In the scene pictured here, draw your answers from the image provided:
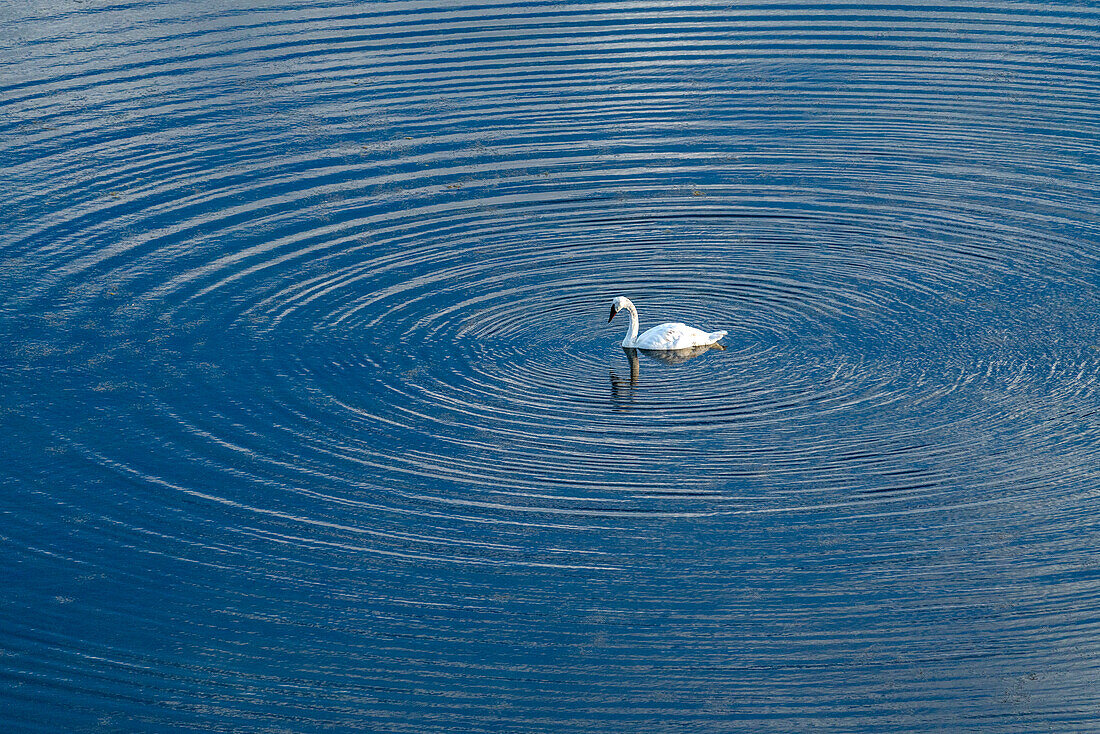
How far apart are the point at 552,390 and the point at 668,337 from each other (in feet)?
6.78

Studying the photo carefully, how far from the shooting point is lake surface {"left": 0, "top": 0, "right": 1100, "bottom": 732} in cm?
1387

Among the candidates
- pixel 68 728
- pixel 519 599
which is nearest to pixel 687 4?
pixel 519 599

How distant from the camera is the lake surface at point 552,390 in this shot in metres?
13.9

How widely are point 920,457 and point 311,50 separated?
2283cm

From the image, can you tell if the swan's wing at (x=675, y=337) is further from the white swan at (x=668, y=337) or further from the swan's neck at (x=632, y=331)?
the swan's neck at (x=632, y=331)

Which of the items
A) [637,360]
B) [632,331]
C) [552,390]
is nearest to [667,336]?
[637,360]

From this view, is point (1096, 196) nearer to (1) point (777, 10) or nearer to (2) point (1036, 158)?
(2) point (1036, 158)

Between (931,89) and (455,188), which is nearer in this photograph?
(455,188)

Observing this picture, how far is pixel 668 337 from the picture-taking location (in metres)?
20.4

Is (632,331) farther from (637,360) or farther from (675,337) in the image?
(675,337)

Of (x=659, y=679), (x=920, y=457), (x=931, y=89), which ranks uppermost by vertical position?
(x=931, y=89)

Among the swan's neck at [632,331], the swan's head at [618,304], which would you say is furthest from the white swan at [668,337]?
the swan's head at [618,304]

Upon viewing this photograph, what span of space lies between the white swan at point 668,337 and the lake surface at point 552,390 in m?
0.26

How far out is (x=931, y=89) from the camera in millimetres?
31688
